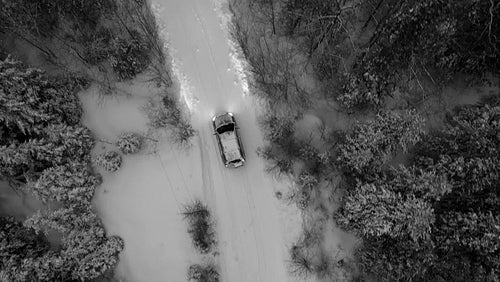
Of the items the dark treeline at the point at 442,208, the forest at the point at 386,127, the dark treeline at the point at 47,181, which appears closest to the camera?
the dark treeline at the point at 442,208

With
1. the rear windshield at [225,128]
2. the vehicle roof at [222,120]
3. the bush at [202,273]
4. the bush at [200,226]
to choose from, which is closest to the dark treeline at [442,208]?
the rear windshield at [225,128]

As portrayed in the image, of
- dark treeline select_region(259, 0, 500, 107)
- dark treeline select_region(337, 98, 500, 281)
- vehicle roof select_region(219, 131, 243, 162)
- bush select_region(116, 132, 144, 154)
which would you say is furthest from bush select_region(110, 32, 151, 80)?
dark treeline select_region(337, 98, 500, 281)

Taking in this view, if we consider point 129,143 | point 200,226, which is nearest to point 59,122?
point 129,143

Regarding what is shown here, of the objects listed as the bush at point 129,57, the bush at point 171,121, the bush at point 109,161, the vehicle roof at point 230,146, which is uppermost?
the bush at point 129,57

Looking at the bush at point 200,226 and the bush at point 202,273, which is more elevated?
the bush at point 200,226

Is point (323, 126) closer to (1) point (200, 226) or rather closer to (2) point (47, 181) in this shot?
(1) point (200, 226)

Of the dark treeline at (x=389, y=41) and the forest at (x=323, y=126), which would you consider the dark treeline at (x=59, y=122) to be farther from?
the dark treeline at (x=389, y=41)

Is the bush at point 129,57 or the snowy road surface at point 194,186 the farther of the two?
the bush at point 129,57
